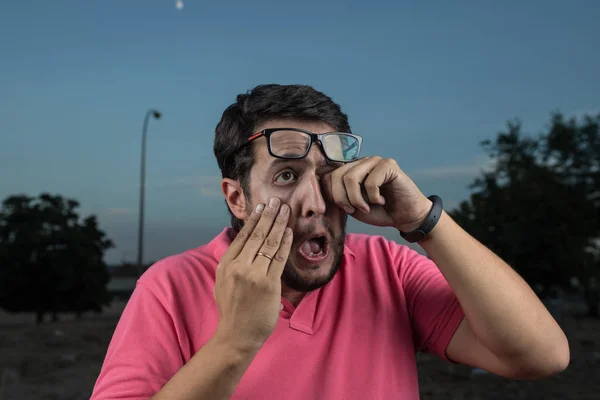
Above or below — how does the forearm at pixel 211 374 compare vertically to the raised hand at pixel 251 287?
below

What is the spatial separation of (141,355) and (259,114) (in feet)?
3.10

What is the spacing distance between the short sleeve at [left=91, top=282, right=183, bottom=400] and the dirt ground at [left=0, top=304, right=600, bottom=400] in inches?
267

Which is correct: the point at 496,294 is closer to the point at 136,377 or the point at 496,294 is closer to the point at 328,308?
the point at 328,308

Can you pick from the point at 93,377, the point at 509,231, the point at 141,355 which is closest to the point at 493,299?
the point at 141,355

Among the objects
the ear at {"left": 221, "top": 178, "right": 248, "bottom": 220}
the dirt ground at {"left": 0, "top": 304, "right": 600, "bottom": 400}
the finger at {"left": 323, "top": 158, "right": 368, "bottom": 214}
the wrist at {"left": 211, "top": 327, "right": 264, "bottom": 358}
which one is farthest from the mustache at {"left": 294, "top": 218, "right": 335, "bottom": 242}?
the dirt ground at {"left": 0, "top": 304, "right": 600, "bottom": 400}

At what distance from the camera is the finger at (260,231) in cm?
184

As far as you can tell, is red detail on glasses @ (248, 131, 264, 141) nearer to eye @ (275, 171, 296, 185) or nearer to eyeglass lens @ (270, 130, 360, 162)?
eyeglass lens @ (270, 130, 360, 162)

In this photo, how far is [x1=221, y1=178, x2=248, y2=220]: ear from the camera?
2.41 m

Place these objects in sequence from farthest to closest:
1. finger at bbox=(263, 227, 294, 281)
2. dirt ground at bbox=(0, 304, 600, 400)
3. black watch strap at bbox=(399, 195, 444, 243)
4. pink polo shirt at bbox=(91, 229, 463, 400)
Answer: dirt ground at bbox=(0, 304, 600, 400) < black watch strap at bbox=(399, 195, 444, 243) < pink polo shirt at bbox=(91, 229, 463, 400) < finger at bbox=(263, 227, 294, 281)

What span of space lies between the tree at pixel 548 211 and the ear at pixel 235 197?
85.4ft

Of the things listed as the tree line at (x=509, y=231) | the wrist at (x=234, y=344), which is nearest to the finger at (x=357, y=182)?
the wrist at (x=234, y=344)

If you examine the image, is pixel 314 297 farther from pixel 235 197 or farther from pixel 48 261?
pixel 48 261

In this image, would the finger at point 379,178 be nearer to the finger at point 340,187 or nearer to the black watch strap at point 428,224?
the finger at point 340,187

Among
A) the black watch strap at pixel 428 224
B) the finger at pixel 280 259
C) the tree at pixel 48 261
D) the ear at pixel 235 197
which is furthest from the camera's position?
the tree at pixel 48 261
